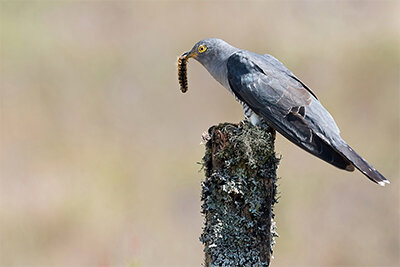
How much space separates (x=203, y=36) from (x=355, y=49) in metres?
2.49

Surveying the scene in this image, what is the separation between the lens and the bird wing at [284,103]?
4.37 m

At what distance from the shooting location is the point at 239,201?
3.84 metres

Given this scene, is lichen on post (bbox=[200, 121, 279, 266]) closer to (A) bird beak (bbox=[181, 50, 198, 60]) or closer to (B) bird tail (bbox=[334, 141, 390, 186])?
(B) bird tail (bbox=[334, 141, 390, 186])

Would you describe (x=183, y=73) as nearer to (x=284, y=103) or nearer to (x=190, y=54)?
(x=190, y=54)

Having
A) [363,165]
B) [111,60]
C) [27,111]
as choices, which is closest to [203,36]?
[111,60]

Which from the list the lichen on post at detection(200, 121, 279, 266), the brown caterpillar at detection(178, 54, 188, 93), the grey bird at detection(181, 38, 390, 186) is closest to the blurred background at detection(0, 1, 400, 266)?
the brown caterpillar at detection(178, 54, 188, 93)

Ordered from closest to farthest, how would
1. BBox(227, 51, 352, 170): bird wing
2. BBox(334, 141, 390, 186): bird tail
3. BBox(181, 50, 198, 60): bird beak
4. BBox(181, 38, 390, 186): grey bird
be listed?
BBox(334, 141, 390, 186): bird tail < BBox(181, 38, 390, 186): grey bird < BBox(227, 51, 352, 170): bird wing < BBox(181, 50, 198, 60): bird beak

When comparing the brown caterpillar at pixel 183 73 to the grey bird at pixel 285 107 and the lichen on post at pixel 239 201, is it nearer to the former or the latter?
the grey bird at pixel 285 107

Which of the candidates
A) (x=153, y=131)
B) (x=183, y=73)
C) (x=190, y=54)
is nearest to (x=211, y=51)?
(x=190, y=54)

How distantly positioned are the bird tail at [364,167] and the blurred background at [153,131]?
2836 mm

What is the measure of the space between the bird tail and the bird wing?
1.8 inches

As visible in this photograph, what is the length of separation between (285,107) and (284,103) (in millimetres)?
46

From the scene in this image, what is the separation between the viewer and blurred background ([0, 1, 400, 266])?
7.30m

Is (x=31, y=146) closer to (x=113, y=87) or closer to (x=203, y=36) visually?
(x=113, y=87)
